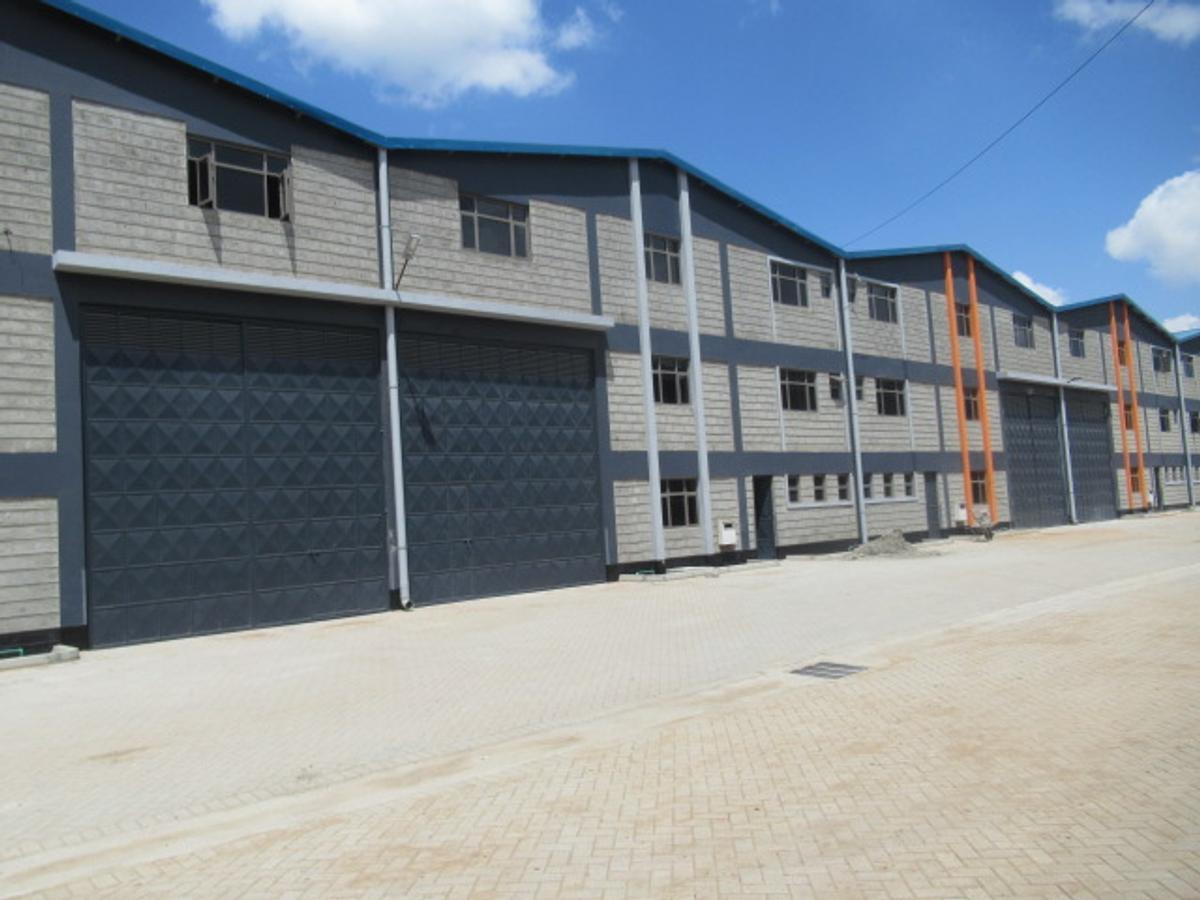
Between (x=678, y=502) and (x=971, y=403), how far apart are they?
1762 cm

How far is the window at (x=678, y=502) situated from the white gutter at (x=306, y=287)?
4.79 meters

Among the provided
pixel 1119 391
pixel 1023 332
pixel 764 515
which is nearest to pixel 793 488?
pixel 764 515

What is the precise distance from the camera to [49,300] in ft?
48.7

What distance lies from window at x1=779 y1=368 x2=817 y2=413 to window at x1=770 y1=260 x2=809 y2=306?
7.76 feet

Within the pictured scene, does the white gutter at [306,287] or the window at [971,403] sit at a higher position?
the white gutter at [306,287]

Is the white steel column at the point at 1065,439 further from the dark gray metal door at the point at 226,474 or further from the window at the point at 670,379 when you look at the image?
the dark gray metal door at the point at 226,474

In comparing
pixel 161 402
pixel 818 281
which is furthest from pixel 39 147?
pixel 818 281

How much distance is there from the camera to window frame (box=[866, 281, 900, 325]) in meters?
32.2

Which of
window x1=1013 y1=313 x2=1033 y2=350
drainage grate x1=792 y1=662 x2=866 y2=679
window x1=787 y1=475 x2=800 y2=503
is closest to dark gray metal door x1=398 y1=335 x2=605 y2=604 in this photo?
window x1=787 y1=475 x2=800 y2=503

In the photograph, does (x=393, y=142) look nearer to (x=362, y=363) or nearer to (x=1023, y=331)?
(x=362, y=363)

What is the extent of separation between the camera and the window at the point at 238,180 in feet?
55.2

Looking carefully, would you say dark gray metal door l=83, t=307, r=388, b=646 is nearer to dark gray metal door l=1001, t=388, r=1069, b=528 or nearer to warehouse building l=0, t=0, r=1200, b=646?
warehouse building l=0, t=0, r=1200, b=646

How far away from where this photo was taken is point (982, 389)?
36.0m

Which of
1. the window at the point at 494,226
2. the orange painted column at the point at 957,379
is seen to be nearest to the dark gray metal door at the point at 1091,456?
the orange painted column at the point at 957,379
